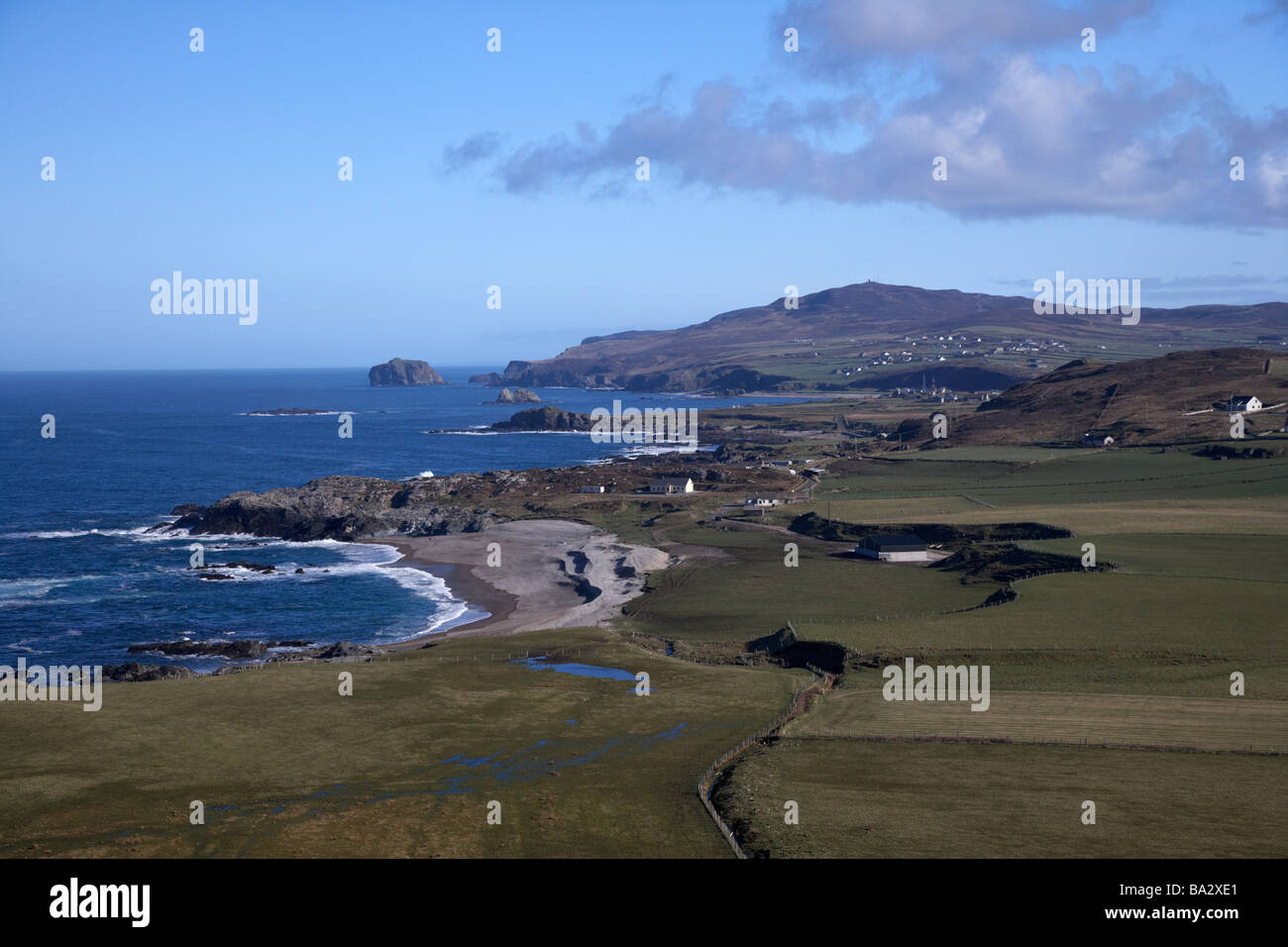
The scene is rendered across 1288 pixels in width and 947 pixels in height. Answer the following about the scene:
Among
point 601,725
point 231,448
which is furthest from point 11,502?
point 601,725

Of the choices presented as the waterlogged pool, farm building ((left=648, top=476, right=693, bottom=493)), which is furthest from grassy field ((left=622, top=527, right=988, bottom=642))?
farm building ((left=648, top=476, right=693, bottom=493))

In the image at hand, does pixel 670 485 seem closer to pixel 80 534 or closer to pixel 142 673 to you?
pixel 80 534

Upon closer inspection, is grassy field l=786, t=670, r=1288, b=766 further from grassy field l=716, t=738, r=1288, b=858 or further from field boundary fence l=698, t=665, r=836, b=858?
grassy field l=716, t=738, r=1288, b=858

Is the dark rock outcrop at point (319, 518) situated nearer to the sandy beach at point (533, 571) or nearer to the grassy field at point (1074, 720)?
the sandy beach at point (533, 571)
